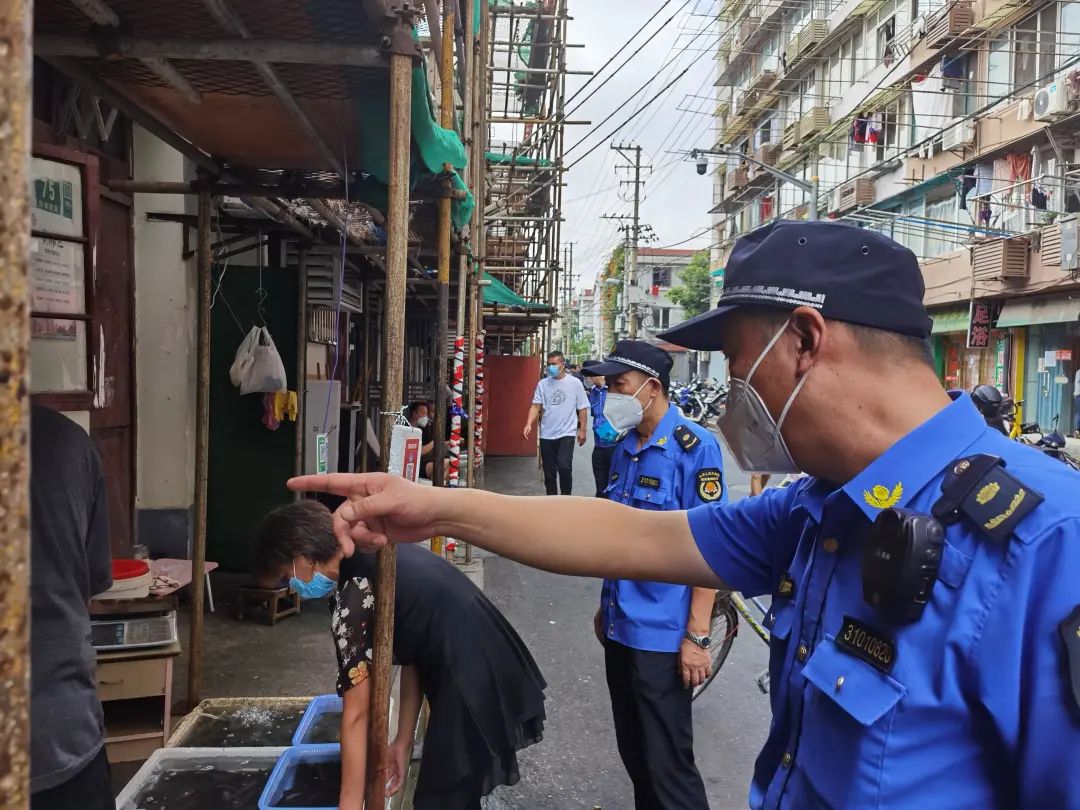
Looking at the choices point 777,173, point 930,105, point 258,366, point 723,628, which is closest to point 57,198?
point 258,366

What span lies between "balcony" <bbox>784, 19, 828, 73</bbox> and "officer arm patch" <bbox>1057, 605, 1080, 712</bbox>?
102ft

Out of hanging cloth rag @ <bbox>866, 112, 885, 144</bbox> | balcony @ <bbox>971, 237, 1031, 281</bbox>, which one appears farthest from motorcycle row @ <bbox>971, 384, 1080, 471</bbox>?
hanging cloth rag @ <bbox>866, 112, 885, 144</bbox>

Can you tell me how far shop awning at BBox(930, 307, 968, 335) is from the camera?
20984mm

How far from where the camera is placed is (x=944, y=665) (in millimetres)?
1021

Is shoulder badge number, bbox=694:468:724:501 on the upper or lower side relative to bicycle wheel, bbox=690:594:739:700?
upper

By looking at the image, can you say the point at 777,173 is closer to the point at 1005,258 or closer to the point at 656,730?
the point at 1005,258

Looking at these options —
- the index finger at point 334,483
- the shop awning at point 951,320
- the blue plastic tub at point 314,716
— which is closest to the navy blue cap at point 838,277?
the index finger at point 334,483

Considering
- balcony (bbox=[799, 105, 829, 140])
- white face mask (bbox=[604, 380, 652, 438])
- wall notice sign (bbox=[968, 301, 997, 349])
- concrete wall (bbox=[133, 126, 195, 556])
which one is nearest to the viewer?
white face mask (bbox=[604, 380, 652, 438])

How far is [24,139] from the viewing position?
596 mm

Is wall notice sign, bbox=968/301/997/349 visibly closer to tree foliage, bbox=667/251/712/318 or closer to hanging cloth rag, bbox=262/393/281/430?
hanging cloth rag, bbox=262/393/281/430

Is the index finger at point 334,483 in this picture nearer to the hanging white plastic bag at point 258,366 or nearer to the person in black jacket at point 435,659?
the person in black jacket at point 435,659

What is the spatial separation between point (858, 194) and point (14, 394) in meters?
27.1

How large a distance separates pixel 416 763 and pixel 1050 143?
61.8 ft

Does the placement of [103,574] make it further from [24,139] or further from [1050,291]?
[1050,291]
